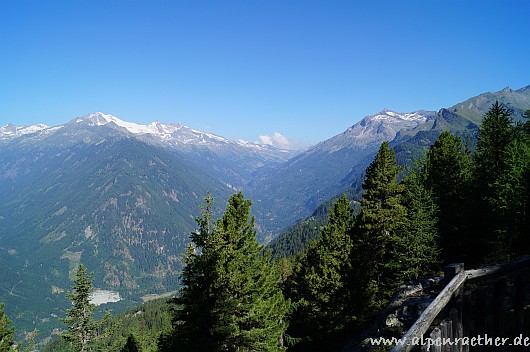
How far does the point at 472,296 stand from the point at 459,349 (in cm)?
84

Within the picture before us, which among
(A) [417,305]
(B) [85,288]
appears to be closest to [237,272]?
(A) [417,305]

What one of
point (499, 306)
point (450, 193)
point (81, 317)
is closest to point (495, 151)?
point (450, 193)

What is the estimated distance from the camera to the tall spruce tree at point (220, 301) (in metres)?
20.0

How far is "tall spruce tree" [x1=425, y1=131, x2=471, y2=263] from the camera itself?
1438 inches

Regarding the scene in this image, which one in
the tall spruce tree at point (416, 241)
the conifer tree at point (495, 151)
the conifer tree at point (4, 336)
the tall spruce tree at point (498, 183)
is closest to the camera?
the conifer tree at point (4, 336)

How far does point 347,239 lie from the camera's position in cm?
3456

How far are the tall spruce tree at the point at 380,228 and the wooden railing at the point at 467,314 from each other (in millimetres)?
24781

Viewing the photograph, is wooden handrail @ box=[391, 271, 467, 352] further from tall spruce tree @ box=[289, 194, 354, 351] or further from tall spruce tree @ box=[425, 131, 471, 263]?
tall spruce tree @ box=[425, 131, 471, 263]

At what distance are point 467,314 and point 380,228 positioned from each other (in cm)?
2669

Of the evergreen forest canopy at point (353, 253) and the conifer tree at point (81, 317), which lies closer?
the evergreen forest canopy at point (353, 253)

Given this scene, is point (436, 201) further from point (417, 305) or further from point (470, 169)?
point (417, 305)

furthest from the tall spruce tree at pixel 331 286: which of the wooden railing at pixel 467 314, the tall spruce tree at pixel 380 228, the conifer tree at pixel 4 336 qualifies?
the wooden railing at pixel 467 314

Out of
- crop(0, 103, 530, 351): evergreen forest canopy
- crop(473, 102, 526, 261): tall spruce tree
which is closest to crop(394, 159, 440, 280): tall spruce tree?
crop(0, 103, 530, 351): evergreen forest canopy

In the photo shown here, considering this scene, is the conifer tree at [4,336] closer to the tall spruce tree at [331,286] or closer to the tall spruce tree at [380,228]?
the tall spruce tree at [331,286]
